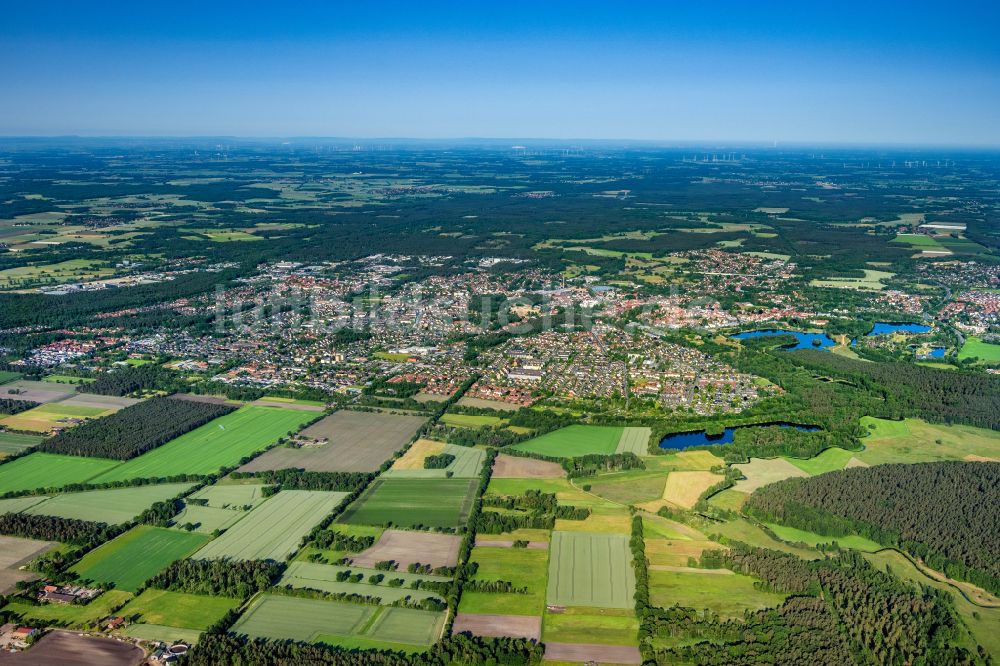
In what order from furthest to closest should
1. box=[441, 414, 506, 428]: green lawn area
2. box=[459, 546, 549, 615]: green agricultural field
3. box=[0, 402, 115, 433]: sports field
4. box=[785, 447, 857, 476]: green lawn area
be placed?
box=[441, 414, 506, 428]: green lawn area → box=[0, 402, 115, 433]: sports field → box=[785, 447, 857, 476]: green lawn area → box=[459, 546, 549, 615]: green agricultural field

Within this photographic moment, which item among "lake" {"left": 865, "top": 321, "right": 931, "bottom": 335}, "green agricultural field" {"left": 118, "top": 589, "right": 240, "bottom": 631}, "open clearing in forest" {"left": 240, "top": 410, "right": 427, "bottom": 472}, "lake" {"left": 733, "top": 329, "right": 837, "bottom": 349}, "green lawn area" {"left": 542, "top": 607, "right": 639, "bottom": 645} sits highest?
"lake" {"left": 865, "top": 321, "right": 931, "bottom": 335}

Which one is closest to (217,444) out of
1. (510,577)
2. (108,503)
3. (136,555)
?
(108,503)

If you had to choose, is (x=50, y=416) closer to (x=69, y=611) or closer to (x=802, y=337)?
(x=69, y=611)

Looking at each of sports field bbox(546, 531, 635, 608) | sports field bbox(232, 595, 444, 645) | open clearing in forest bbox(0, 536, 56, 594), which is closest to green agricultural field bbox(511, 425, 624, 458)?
sports field bbox(546, 531, 635, 608)

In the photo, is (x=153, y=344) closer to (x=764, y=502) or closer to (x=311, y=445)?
(x=311, y=445)

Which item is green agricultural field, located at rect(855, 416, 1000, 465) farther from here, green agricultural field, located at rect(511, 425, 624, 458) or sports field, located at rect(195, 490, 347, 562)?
sports field, located at rect(195, 490, 347, 562)

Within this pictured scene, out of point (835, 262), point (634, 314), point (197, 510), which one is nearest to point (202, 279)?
point (634, 314)

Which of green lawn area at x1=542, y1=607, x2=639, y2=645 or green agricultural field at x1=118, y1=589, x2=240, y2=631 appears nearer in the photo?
green lawn area at x1=542, y1=607, x2=639, y2=645
